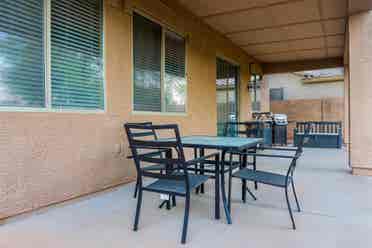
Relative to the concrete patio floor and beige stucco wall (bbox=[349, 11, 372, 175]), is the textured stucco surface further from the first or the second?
the concrete patio floor

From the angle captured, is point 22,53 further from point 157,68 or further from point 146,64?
point 157,68

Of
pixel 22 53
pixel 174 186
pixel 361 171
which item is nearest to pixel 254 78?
pixel 361 171

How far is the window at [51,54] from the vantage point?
2.25 metres

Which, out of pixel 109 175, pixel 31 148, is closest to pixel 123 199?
pixel 109 175

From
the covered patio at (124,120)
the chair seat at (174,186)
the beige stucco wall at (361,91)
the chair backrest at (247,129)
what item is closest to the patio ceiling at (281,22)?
the covered patio at (124,120)

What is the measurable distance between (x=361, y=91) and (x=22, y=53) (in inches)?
181

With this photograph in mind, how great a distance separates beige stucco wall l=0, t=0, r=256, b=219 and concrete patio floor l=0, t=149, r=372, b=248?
0.69 ft

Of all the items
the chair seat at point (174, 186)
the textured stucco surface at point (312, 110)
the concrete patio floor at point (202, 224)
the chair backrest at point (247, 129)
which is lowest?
the concrete patio floor at point (202, 224)

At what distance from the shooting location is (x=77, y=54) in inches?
113

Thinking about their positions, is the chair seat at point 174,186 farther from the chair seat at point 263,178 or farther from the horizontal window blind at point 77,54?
the horizontal window blind at point 77,54

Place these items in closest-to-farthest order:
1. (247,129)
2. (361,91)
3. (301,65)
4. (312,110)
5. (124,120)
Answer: (124,120) → (361,91) → (247,129) → (301,65) → (312,110)

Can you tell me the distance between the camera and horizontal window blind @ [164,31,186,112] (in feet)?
14.3

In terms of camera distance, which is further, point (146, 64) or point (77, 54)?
point (146, 64)

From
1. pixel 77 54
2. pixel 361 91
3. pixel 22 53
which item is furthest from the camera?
pixel 361 91
